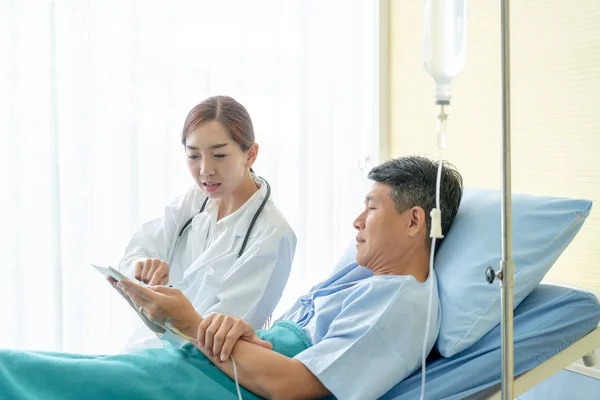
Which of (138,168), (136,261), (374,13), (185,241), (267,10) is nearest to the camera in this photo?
(136,261)

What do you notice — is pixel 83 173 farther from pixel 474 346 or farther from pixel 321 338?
pixel 474 346

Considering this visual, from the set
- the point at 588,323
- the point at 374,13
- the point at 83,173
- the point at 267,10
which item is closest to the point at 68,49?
the point at 83,173

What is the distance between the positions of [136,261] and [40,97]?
814 mm

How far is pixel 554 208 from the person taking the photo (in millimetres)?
1446

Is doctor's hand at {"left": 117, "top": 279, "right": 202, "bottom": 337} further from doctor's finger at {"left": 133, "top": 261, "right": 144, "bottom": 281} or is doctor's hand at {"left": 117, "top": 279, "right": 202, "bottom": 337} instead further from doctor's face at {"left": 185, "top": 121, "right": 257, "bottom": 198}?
doctor's face at {"left": 185, "top": 121, "right": 257, "bottom": 198}

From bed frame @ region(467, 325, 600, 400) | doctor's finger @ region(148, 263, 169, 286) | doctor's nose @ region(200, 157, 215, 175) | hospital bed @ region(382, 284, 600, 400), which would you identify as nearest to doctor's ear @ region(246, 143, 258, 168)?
doctor's nose @ region(200, 157, 215, 175)

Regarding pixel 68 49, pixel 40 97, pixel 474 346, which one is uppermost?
pixel 68 49

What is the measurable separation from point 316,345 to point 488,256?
0.46 m

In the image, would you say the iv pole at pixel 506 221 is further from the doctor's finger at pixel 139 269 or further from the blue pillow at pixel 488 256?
the doctor's finger at pixel 139 269

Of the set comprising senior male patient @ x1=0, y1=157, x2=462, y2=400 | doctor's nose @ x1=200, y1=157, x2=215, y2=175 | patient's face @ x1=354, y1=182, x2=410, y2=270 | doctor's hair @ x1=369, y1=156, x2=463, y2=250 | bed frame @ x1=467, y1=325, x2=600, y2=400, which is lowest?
bed frame @ x1=467, y1=325, x2=600, y2=400

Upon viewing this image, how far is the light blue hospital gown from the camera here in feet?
4.05

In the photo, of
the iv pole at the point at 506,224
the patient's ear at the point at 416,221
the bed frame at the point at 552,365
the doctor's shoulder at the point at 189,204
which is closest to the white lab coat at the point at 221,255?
the doctor's shoulder at the point at 189,204

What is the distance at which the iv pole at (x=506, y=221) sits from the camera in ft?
3.22

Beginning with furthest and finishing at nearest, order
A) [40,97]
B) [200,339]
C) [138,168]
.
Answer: [138,168], [40,97], [200,339]
